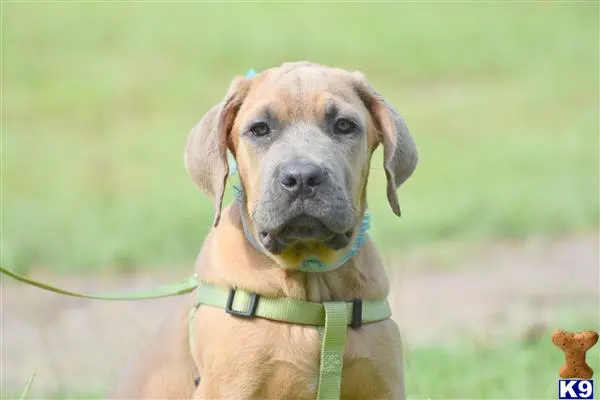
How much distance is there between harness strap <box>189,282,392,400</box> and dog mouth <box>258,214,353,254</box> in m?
0.20

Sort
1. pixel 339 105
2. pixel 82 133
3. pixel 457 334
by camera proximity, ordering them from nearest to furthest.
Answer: pixel 339 105 < pixel 457 334 < pixel 82 133

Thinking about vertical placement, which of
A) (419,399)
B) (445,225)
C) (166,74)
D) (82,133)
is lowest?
(419,399)

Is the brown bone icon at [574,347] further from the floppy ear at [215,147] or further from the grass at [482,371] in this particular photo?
the grass at [482,371]

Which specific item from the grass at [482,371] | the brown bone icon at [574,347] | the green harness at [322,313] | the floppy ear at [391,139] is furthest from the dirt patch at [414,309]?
the brown bone icon at [574,347]

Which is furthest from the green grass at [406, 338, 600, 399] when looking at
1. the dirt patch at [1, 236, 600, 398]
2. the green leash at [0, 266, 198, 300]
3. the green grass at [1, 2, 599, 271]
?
the green grass at [1, 2, 599, 271]

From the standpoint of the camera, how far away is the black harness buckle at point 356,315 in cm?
477

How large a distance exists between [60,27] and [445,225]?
8.47 metres

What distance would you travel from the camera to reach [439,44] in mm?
18078

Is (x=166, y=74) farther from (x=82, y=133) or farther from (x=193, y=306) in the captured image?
(x=193, y=306)

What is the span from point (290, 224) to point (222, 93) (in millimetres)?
11967

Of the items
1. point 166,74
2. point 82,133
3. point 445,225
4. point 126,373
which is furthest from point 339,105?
point 166,74

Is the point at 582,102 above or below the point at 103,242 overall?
above

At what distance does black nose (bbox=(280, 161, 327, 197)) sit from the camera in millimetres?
4508

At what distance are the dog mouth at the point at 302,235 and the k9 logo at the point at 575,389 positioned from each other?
960 mm
